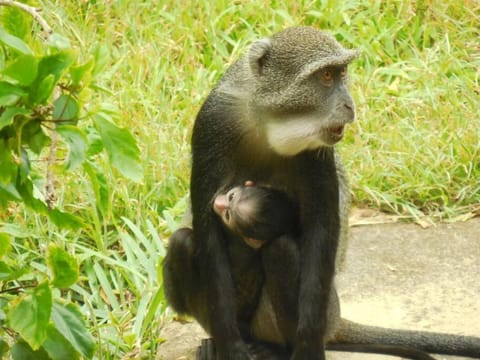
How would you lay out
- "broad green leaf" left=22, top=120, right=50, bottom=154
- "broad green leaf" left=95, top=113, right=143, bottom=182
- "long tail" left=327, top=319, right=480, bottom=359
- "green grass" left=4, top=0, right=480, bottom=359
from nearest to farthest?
"broad green leaf" left=95, top=113, right=143, bottom=182
"broad green leaf" left=22, top=120, right=50, bottom=154
"long tail" left=327, top=319, right=480, bottom=359
"green grass" left=4, top=0, right=480, bottom=359

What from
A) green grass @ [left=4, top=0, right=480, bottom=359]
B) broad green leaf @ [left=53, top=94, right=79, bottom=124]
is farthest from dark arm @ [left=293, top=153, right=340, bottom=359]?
broad green leaf @ [left=53, top=94, right=79, bottom=124]

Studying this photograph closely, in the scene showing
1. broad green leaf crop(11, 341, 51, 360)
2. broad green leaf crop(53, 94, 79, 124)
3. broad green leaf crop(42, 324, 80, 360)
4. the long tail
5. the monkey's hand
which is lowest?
the long tail

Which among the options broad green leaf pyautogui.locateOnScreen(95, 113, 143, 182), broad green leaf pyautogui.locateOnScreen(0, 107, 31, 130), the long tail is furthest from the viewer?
the long tail

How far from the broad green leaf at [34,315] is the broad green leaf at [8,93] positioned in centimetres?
65

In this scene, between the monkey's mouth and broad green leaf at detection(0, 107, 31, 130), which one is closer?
broad green leaf at detection(0, 107, 31, 130)

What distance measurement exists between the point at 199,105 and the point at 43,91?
4.04 m

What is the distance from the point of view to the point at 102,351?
5047 mm

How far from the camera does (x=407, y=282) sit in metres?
5.58

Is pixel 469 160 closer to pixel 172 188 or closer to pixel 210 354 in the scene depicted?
pixel 172 188

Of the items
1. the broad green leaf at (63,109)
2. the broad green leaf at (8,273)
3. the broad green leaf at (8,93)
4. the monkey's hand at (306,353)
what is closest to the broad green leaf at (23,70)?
the broad green leaf at (8,93)

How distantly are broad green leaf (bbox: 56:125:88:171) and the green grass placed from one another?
2063 millimetres

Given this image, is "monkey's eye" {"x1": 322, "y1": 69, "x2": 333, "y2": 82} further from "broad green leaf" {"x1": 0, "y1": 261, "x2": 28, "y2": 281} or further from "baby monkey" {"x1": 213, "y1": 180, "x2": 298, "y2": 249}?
"broad green leaf" {"x1": 0, "y1": 261, "x2": 28, "y2": 281}

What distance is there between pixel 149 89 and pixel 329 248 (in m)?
3.08

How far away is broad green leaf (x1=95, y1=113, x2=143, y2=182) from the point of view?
3.04 m
